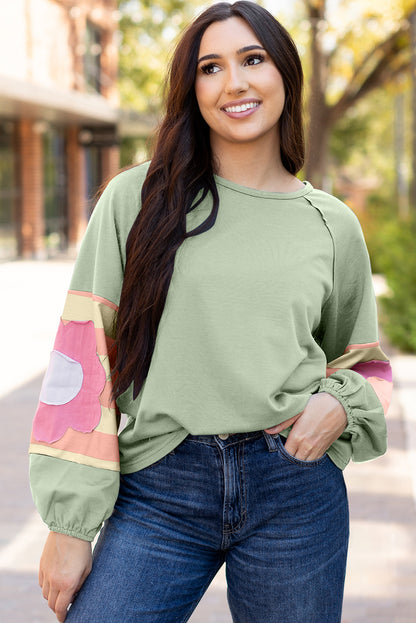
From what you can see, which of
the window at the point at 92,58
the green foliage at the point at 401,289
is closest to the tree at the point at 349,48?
the green foliage at the point at 401,289

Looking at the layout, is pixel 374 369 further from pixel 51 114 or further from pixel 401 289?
pixel 51 114

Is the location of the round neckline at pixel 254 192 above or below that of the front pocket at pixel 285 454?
above

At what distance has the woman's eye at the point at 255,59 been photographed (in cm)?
193

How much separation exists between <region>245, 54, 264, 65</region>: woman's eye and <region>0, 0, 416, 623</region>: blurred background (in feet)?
0.71

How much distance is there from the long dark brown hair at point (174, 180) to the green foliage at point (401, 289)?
7.00m

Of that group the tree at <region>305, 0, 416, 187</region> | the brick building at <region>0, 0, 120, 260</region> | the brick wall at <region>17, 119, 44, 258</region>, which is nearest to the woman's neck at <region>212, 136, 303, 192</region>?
the tree at <region>305, 0, 416, 187</region>

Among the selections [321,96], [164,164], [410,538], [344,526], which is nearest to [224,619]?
[410,538]

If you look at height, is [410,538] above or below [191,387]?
below

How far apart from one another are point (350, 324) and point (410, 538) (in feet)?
8.19

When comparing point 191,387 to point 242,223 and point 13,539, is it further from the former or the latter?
point 13,539

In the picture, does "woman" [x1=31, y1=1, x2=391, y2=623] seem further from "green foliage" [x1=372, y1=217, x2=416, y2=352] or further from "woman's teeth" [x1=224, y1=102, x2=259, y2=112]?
"green foliage" [x1=372, y1=217, x2=416, y2=352]

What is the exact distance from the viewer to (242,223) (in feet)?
6.19

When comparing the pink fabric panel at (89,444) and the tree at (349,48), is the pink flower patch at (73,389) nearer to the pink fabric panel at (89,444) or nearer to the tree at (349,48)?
the pink fabric panel at (89,444)

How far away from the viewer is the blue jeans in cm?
178
